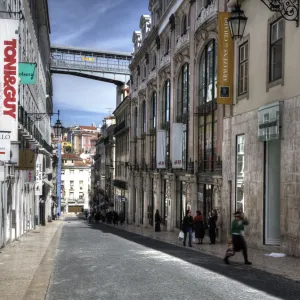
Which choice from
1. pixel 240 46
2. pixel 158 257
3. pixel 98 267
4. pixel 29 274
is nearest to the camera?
pixel 29 274

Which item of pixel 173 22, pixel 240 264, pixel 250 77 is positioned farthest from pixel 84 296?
pixel 173 22

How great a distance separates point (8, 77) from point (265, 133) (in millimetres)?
8568

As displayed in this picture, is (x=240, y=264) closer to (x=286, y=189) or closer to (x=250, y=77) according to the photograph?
(x=286, y=189)

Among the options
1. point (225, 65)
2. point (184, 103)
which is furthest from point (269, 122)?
point (184, 103)

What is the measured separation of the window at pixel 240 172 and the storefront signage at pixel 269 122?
2.55m

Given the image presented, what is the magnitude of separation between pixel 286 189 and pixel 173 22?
2043 centimetres

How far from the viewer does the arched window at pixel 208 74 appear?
2564 cm

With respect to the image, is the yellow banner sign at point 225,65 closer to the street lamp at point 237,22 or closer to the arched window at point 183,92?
the street lamp at point 237,22

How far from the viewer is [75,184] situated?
127312 mm

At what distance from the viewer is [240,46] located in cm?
2069

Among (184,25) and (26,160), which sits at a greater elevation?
(184,25)

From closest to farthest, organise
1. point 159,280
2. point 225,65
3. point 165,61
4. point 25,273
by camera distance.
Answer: point 159,280 < point 25,273 < point 225,65 < point 165,61

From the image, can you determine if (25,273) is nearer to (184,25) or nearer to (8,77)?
(8,77)

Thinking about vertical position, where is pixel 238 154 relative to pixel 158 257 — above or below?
above
